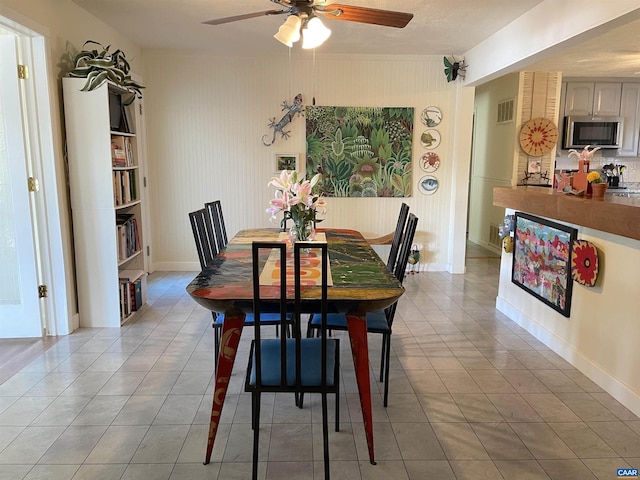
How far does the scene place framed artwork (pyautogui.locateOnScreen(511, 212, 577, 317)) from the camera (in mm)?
2992

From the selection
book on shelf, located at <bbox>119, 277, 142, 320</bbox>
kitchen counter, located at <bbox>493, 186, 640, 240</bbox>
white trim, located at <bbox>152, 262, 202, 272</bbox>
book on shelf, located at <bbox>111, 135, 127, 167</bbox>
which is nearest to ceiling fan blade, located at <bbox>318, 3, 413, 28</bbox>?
kitchen counter, located at <bbox>493, 186, 640, 240</bbox>

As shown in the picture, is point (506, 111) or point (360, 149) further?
point (506, 111)

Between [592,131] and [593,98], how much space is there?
45 cm

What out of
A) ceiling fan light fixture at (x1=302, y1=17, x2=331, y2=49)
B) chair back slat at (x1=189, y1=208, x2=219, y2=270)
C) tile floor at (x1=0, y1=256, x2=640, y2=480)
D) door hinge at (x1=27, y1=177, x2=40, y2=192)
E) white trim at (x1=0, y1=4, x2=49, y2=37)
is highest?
white trim at (x1=0, y1=4, x2=49, y2=37)

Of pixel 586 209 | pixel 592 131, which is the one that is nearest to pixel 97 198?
pixel 586 209

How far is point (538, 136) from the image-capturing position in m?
5.47

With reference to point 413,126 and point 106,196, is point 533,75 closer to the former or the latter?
point 413,126

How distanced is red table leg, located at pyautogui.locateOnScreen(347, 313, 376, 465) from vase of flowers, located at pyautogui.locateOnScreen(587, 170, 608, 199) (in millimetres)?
1855

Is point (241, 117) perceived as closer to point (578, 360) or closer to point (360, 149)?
point (360, 149)

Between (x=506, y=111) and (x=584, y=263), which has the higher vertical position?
(x=506, y=111)

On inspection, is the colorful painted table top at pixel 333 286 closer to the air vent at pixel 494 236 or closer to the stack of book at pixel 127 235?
the stack of book at pixel 127 235

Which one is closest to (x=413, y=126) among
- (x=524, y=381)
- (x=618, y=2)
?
(x=618, y=2)

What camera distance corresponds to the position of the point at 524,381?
2.70 m

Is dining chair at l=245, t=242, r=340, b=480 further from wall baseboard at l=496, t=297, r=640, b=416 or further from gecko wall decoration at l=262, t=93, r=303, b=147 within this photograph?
gecko wall decoration at l=262, t=93, r=303, b=147
